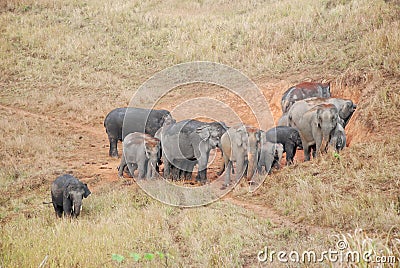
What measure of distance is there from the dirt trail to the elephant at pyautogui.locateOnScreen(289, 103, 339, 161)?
8.57ft

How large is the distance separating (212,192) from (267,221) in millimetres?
2780

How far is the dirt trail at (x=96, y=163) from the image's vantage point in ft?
26.7

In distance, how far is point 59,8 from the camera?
31.9 meters

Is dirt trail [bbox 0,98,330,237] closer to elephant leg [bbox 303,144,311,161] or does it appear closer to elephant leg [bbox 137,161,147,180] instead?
elephant leg [bbox 137,161,147,180]

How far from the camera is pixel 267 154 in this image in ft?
38.1

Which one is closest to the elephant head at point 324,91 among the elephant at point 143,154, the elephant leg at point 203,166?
the elephant leg at point 203,166

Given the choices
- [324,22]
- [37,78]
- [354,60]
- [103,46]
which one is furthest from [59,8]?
[354,60]

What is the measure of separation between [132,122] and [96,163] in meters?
1.65

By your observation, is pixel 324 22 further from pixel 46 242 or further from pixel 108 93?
pixel 46 242

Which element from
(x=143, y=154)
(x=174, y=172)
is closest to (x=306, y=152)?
(x=174, y=172)

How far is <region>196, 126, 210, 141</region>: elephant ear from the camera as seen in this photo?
36.9 feet

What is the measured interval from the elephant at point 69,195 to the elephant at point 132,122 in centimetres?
484

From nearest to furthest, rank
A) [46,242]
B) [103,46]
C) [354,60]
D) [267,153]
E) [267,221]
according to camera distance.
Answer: [46,242] → [267,221] → [267,153] → [354,60] → [103,46]

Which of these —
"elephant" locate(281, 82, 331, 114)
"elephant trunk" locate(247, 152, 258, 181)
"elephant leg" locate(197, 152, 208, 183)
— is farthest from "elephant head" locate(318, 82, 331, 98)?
"elephant leg" locate(197, 152, 208, 183)
